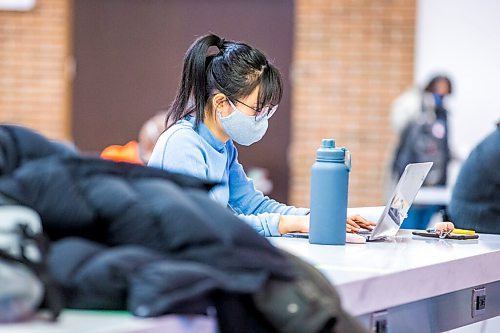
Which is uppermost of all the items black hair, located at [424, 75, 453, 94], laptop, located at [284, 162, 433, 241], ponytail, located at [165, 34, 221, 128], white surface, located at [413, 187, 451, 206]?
ponytail, located at [165, 34, 221, 128]

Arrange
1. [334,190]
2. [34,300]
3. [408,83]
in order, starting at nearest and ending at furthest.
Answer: [34,300]
[334,190]
[408,83]

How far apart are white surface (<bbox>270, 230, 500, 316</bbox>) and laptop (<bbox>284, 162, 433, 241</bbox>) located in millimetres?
37

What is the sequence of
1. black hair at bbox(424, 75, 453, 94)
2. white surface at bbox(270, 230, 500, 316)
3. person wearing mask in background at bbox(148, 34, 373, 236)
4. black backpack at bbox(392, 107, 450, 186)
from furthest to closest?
black hair at bbox(424, 75, 453, 94)
black backpack at bbox(392, 107, 450, 186)
person wearing mask in background at bbox(148, 34, 373, 236)
white surface at bbox(270, 230, 500, 316)

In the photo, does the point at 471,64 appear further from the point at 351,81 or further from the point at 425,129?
the point at 351,81

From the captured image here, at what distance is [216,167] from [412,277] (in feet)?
2.95

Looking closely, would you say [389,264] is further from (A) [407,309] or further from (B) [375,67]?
(B) [375,67]

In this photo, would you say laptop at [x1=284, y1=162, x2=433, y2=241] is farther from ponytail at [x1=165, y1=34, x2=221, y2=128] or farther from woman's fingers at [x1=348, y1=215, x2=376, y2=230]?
Result: ponytail at [x1=165, y1=34, x2=221, y2=128]

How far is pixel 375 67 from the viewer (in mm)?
8211

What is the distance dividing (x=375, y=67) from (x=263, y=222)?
5.86m

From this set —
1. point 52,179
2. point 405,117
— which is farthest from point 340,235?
point 405,117

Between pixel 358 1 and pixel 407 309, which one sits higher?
pixel 358 1

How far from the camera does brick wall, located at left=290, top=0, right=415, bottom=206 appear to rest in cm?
820

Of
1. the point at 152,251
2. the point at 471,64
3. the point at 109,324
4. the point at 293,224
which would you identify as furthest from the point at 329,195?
the point at 471,64

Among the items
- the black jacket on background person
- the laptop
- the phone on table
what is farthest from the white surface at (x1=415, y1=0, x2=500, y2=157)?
the black jacket on background person
